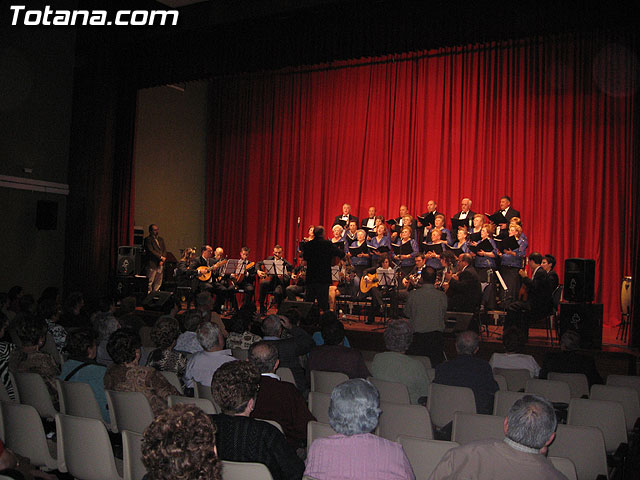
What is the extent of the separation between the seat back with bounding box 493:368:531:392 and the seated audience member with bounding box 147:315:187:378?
2348 mm

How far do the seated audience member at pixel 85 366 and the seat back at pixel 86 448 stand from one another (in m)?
0.75

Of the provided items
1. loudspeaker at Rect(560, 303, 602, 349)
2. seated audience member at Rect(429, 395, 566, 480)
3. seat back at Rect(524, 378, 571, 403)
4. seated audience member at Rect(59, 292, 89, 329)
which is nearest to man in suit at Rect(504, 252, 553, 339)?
loudspeaker at Rect(560, 303, 602, 349)

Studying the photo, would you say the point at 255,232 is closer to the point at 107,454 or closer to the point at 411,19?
the point at 411,19

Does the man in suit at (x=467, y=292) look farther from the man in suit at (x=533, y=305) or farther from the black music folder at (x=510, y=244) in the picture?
the black music folder at (x=510, y=244)

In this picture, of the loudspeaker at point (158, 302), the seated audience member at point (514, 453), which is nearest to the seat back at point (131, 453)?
the seated audience member at point (514, 453)

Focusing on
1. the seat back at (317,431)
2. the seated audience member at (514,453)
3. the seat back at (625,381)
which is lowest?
the seat back at (625,381)

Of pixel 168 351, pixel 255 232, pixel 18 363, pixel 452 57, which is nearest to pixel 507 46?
pixel 452 57

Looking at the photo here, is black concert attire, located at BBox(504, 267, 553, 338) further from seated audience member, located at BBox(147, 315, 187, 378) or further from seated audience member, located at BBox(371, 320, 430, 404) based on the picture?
seated audience member, located at BBox(147, 315, 187, 378)

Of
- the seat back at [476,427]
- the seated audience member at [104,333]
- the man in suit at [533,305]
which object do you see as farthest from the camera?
the man in suit at [533,305]

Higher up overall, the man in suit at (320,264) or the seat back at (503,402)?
the man in suit at (320,264)

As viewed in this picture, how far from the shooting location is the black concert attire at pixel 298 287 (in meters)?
11.0

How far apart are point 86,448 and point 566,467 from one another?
6.64 feet

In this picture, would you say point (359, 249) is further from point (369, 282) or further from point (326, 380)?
point (326, 380)

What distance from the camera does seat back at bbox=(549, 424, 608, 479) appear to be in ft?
9.55
